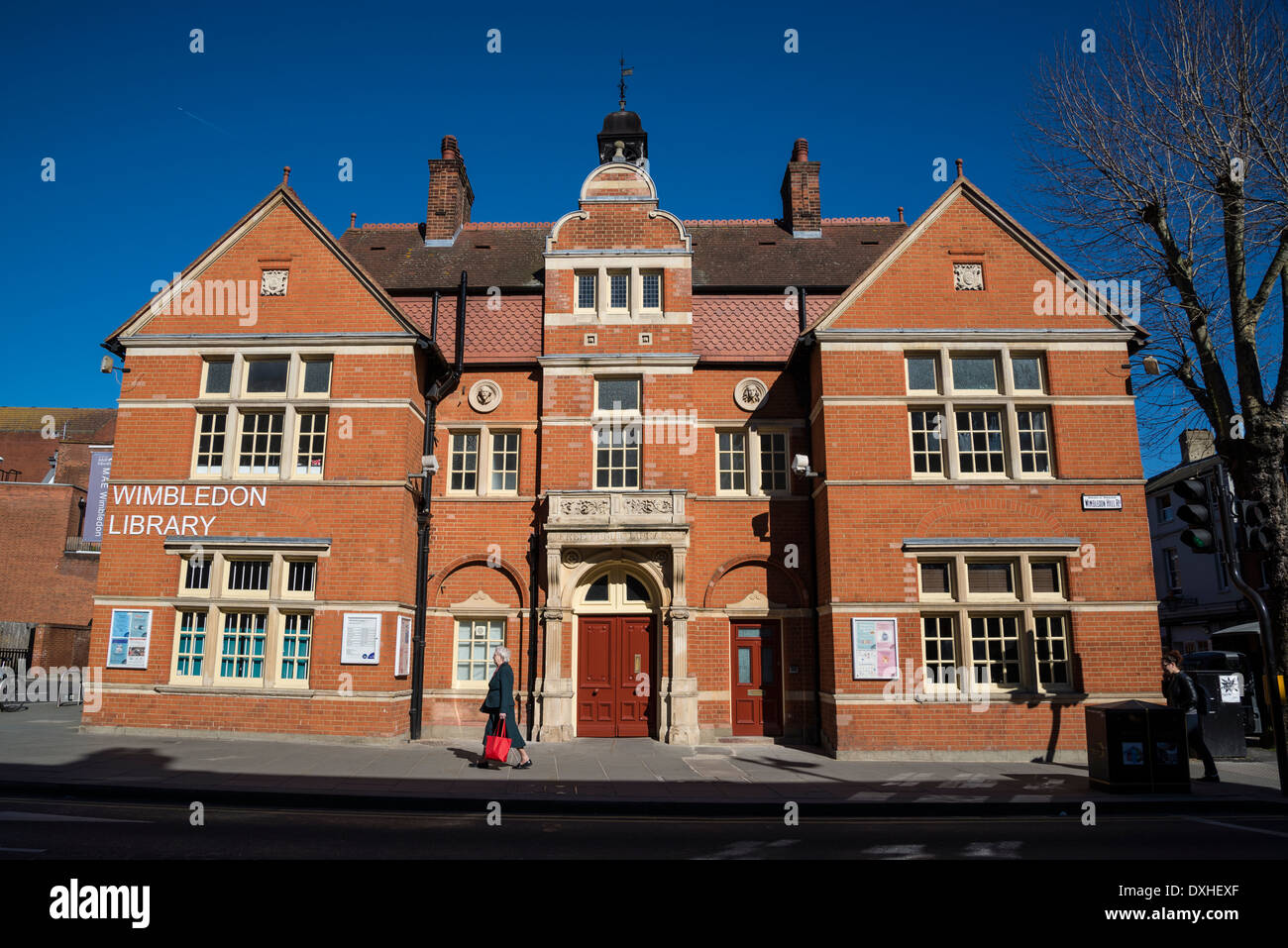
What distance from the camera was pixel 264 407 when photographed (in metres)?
17.5

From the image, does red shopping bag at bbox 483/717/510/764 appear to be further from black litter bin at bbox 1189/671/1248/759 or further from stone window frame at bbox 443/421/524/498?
black litter bin at bbox 1189/671/1248/759

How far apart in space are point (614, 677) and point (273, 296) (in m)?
11.4

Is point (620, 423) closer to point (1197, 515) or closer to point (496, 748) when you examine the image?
point (496, 748)

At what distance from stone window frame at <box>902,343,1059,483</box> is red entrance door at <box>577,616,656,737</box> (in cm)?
683

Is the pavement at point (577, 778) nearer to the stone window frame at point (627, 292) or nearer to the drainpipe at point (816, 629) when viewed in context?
the drainpipe at point (816, 629)

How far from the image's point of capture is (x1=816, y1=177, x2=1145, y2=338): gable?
16.8 m

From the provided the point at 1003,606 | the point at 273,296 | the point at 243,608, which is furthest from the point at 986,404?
the point at 243,608

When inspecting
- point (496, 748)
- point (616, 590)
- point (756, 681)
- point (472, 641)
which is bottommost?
point (496, 748)

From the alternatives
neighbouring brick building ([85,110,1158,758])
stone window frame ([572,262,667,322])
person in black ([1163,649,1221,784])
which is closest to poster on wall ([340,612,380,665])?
neighbouring brick building ([85,110,1158,758])

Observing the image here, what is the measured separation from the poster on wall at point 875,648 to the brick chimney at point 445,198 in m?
15.2

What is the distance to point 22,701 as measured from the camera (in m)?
23.5

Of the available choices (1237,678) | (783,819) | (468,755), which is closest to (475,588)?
(468,755)

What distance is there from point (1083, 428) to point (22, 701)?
29.2m
